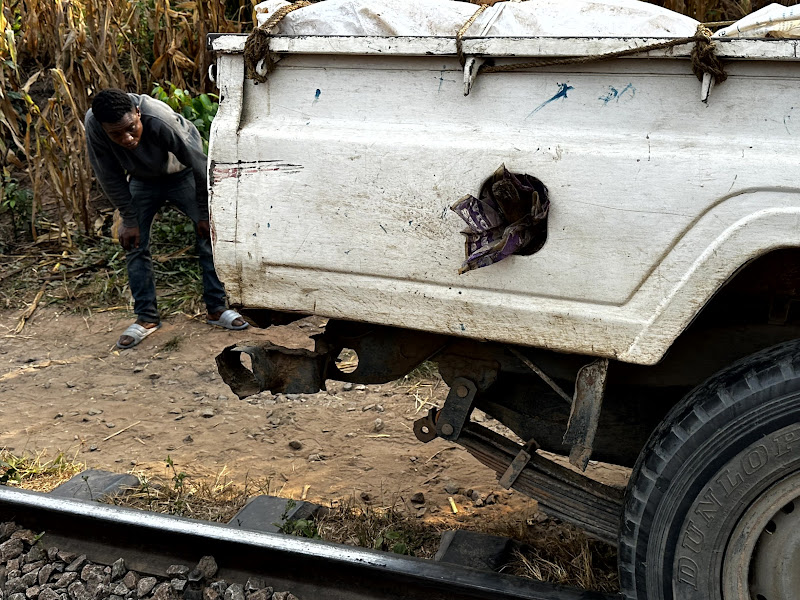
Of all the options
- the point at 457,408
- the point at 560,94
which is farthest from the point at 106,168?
the point at 560,94

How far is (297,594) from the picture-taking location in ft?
9.95

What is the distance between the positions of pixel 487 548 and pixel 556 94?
1.82 m

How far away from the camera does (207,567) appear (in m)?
3.13

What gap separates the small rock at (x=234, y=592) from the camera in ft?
9.84

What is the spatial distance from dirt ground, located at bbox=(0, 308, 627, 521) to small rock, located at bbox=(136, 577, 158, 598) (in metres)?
0.98

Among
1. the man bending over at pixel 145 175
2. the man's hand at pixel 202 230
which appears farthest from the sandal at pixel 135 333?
the man's hand at pixel 202 230

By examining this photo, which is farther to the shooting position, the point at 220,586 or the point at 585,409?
the point at 220,586

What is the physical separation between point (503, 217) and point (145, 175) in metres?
4.38

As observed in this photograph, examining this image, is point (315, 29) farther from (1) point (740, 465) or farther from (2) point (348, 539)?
(2) point (348, 539)

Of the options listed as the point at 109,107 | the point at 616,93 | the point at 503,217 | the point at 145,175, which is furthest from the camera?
the point at 145,175

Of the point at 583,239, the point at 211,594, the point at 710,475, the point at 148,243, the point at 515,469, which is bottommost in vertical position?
the point at 211,594

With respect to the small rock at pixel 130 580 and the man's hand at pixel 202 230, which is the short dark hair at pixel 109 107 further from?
the small rock at pixel 130 580

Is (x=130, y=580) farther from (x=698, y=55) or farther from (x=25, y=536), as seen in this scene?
(x=698, y=55)

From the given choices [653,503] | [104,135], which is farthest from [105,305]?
[653,503]
